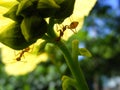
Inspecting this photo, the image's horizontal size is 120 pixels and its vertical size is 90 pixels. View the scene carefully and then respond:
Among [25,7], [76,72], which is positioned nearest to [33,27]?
[25,7]

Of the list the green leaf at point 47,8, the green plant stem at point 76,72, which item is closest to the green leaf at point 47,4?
the green leaf at point 47,8

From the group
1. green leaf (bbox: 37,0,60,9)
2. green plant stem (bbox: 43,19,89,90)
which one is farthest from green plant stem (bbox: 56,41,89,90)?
green leaf (bbox: 37,0,60,9)

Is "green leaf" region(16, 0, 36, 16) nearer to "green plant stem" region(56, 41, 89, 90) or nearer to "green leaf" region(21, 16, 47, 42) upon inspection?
"green leaf" region(21, 16, 47, 42)

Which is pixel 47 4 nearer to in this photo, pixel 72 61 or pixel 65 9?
pixel 65 9

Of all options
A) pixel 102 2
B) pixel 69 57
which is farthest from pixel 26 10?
pixel 102 2

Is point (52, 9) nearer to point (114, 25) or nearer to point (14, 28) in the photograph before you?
point (14, 28)

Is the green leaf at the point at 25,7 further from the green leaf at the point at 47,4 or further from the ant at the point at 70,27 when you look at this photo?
the ant at the point at 70,27
